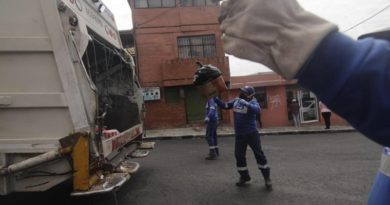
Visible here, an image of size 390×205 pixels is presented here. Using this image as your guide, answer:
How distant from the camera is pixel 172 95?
68.1 ft

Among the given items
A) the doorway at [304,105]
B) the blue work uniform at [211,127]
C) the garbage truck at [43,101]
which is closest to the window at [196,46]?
the doorway at [304,105]

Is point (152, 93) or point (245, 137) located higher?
point (152, 93)

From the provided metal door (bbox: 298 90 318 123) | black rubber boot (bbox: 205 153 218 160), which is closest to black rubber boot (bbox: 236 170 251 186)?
black rubber boot (bbox: 205 153 218 160)

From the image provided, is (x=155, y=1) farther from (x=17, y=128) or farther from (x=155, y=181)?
(x=17, y=128)

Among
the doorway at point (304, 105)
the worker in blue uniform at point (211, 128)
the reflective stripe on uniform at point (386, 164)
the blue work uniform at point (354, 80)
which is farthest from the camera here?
the doorway at point (304, 105)

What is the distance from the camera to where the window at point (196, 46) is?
21.0 metres

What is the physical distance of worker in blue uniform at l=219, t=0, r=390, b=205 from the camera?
0.83 meters

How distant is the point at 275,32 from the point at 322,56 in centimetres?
12

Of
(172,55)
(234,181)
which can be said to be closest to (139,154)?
(234,181)

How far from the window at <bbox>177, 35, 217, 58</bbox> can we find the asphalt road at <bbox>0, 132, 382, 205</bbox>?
38.5ft

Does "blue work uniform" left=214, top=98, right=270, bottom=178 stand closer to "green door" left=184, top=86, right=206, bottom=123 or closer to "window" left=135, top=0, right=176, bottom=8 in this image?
"green door" left=184, top=86, right=206, bottom=123

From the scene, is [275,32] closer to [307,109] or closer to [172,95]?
[172,95]

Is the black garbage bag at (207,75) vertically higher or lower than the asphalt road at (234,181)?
higher

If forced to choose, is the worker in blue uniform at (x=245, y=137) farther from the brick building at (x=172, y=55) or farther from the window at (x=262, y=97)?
the window at (x=262, y=97)
